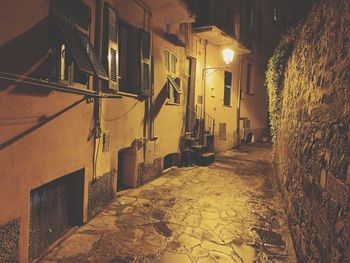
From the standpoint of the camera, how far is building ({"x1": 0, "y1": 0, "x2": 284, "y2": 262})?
349 centimetres

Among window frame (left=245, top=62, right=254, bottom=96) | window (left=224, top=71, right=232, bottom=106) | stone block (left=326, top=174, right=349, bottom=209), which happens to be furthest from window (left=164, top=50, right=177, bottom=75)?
window frame (left=245, top=62, right=254, bottom=96)

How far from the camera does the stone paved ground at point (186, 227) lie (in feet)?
→ 14.4

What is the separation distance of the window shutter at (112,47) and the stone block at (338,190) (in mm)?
4486

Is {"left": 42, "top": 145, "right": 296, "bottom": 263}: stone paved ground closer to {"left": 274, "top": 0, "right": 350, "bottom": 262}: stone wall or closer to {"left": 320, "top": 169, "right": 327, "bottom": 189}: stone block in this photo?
{"left": 274, "top": 0, "right": 350, "bottom": 262}: stone wall

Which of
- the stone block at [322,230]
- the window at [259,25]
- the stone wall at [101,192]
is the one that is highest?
the window at [259,25]

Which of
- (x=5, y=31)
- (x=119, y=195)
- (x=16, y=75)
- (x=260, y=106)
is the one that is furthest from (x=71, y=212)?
(x=260, y=106)

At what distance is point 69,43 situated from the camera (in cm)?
397

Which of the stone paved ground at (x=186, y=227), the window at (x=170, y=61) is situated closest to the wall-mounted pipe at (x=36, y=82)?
the stone paved ground at (x=186, y=227)

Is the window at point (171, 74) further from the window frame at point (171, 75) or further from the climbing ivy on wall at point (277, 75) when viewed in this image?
the climbing ivy on wall at point (277, 75)

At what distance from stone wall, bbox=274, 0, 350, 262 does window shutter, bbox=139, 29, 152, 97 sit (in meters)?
4.11

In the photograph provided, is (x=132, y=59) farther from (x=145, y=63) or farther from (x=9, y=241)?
(x=9, y=241)

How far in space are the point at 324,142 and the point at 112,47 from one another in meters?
4.64

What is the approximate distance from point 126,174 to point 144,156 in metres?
0.75

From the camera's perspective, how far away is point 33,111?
3.77 metres
